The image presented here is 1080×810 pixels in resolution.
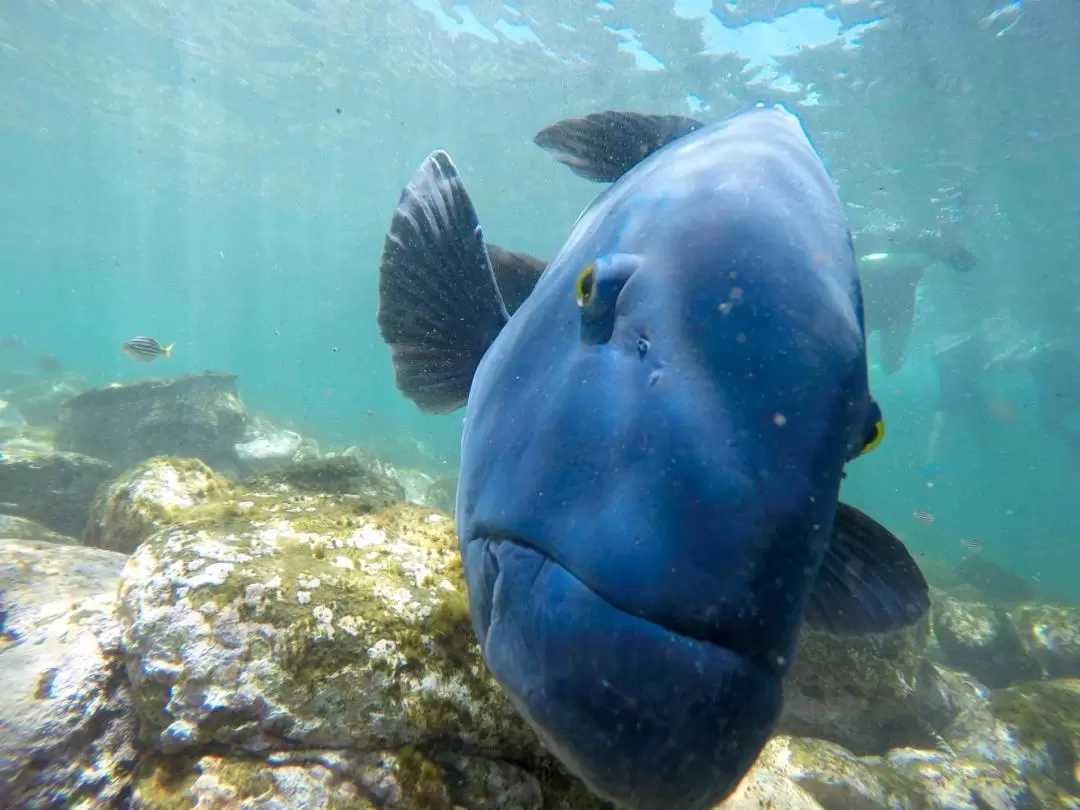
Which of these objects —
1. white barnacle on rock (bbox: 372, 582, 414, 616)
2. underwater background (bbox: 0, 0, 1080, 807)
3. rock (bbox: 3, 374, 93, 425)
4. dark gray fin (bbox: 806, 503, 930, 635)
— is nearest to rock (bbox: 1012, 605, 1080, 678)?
underwater background (bbox: 0, 0, 1080, 807)

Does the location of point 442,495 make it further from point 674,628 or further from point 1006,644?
point 674,628

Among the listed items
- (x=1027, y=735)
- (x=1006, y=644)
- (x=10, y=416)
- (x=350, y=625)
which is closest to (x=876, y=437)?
(x=350, y=625)

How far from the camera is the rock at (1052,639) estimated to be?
9.70 meters

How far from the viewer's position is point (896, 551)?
1409mm

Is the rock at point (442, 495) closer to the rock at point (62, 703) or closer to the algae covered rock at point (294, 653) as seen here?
the rock at point (62, 703)

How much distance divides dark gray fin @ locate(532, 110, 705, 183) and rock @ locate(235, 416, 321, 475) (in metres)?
11.2

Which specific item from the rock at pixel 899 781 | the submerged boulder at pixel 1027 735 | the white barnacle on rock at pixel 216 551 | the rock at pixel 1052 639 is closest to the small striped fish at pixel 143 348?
the white barnacle on rock at pixel 216 551

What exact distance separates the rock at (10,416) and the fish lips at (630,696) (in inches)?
812

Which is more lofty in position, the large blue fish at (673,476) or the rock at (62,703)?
the large blue fish at (673,476)

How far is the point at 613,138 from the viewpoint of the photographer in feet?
8.99

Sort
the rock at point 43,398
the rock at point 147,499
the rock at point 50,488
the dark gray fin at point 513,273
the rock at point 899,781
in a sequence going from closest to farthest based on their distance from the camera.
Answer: the dark gray fin at point 513,273 < the rock at point 899,781 < the rock at point 147,499 < the rock at point 50,488 < the rock at point 43,398

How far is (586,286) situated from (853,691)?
5436mm

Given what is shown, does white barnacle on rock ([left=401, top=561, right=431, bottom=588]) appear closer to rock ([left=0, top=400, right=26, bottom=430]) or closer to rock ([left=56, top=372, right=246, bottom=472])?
rock ([left=56, top=372, right=246, bottom=472])

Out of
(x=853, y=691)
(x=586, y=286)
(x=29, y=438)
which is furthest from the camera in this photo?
(x=29, y=438)
